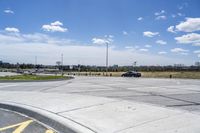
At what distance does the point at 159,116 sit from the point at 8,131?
4291 millimetres

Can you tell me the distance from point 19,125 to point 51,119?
3.07 feet

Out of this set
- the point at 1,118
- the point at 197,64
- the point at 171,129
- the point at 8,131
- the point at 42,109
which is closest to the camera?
the point at 171,129

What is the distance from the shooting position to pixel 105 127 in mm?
7992

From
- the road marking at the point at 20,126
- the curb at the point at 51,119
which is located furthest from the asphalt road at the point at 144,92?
the road marking at the point at 20,126

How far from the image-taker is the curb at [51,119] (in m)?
8.14

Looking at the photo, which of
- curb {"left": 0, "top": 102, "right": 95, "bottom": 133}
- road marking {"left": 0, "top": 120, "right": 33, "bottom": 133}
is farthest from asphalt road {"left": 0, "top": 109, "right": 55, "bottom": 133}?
curb {"left": 0, "top": 102, "right": 95, "bottom": 133}

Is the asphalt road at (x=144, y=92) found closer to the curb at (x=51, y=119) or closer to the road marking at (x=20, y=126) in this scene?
the curb at (x=51, y=119)

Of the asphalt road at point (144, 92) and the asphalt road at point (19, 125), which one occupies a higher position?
the asphalt road at point (144, 92)

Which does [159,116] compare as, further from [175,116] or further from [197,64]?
[197,64]

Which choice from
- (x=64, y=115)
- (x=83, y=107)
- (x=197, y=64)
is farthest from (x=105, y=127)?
(x=197, y=64)

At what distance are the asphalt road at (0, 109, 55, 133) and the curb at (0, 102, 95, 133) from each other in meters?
0.24

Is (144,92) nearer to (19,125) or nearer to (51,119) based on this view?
(51,119)

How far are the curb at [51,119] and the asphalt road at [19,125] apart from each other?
0.24 metres

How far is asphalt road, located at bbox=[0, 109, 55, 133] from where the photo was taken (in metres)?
8.41
